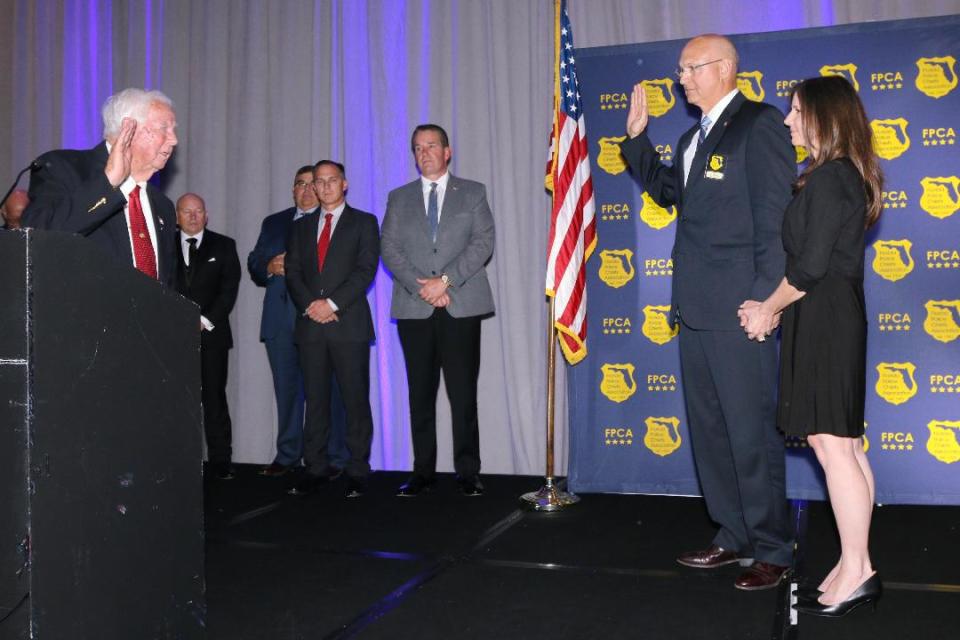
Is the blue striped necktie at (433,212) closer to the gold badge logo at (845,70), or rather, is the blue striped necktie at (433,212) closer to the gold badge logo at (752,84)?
the gold badge logo at (752,84)

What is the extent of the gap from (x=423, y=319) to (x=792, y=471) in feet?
6.78

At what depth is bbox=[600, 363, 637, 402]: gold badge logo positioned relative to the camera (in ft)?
15.9

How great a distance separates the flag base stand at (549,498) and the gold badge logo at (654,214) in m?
1.46

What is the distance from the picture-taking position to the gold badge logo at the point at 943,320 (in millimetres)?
4379

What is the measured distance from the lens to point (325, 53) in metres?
6.33

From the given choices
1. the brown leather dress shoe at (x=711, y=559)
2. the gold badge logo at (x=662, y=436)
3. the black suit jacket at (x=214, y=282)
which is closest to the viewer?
the brown leather dress shoe at (x=711, y=559)

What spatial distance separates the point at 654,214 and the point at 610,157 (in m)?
0.40

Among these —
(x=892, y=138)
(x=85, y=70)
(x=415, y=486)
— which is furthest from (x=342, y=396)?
(x=85, y=70)

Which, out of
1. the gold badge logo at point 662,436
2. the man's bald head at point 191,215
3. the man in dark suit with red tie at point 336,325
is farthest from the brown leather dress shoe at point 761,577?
the man's bald head at point 191,215

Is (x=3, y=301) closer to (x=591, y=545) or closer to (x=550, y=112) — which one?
(x=591, y=545)

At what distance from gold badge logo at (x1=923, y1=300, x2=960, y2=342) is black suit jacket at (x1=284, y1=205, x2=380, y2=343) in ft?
9.42

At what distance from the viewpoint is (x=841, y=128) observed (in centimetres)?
272

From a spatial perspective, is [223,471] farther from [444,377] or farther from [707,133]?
[707,133]

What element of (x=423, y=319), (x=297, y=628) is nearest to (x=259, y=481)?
(x=423, y=319)
